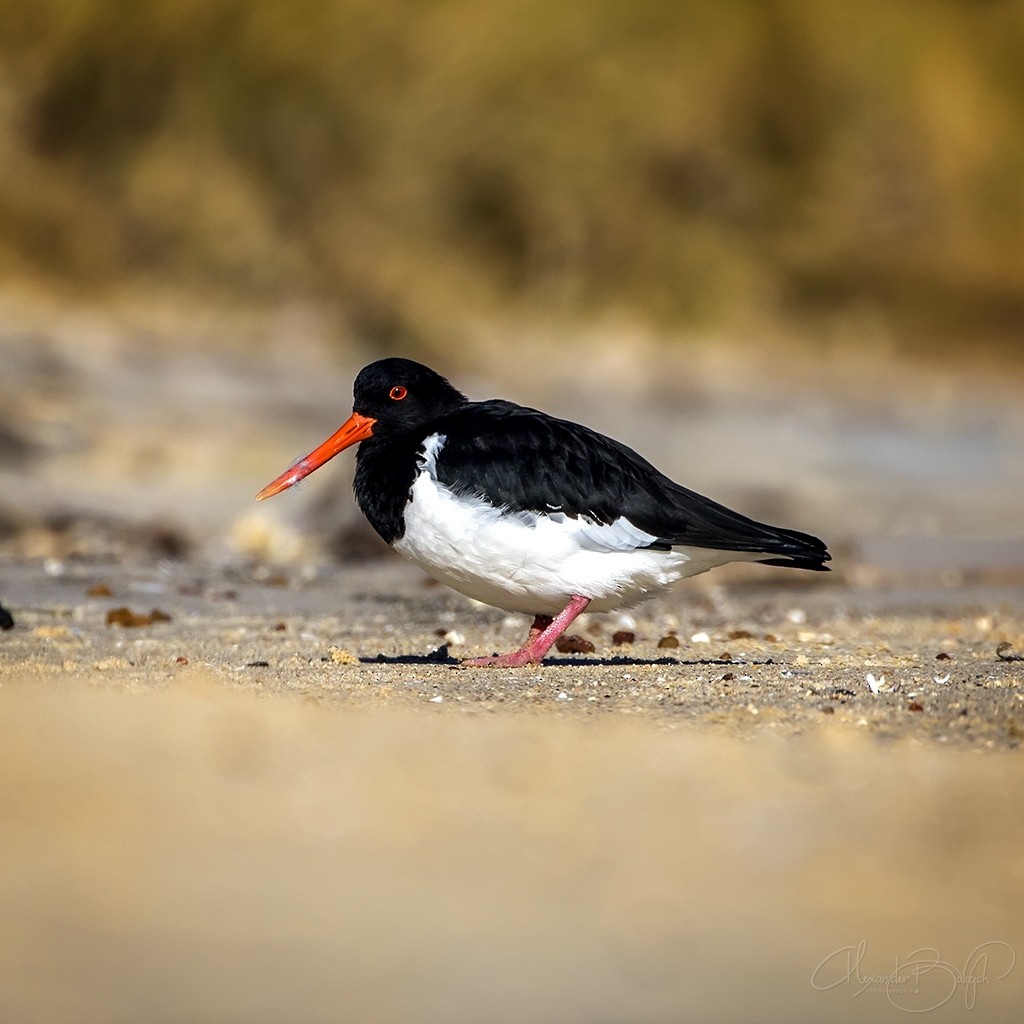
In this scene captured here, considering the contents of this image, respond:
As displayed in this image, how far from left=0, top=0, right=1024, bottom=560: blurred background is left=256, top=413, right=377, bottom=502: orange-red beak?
6.21 metres

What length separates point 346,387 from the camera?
1744 centimetres

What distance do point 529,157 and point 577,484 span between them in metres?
21.0

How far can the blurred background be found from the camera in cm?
1606

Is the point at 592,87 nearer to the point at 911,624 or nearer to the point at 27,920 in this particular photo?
the point at 911,624

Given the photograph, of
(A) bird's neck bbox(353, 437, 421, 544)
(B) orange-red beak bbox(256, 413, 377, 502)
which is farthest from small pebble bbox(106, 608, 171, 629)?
(A) bird's neck bbox(353, 437, 421, 544)

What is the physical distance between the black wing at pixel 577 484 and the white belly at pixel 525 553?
5cm

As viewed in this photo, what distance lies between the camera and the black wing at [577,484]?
19.4 ft

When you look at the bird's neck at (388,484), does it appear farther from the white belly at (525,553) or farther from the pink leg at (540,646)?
the pink leg at (540,646)

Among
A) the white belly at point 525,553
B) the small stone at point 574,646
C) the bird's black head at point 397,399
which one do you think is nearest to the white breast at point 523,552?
the white belly at point 525,553

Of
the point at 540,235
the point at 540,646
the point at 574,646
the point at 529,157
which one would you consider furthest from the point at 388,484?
the point at 529,157

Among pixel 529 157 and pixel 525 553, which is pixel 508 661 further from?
pixel 529 157

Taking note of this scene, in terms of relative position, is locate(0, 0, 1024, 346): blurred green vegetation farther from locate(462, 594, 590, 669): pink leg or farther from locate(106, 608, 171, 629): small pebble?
locate(462, 594, 590, 669): pink leg

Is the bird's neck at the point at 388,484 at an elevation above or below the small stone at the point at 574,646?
above

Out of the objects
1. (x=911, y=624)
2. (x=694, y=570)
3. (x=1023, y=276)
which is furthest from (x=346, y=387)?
(x=1023, y=276)
